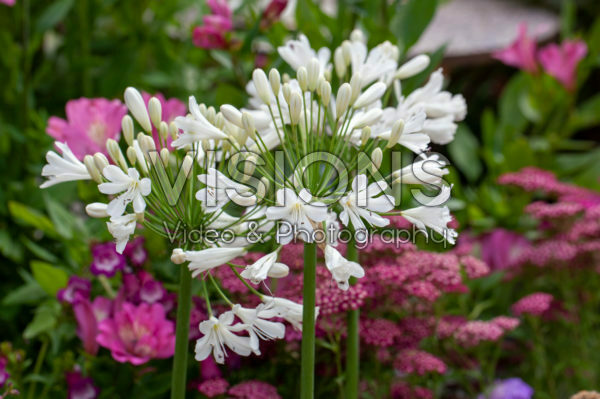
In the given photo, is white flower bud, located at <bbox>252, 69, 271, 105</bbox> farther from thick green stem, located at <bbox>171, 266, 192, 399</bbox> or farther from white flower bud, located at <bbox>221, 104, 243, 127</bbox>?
thick green stem, located at <bbox>171, 266, 192, 399</bbox>

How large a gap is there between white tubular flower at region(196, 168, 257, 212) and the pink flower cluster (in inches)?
38.6

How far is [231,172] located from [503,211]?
79 cm

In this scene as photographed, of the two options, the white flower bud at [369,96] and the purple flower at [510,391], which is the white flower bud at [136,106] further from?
the purple flower at [510,391]

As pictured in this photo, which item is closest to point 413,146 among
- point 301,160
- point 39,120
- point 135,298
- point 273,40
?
point 301,160

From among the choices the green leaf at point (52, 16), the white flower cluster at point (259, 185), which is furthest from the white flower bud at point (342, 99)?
the green leaf at point (52, 16)

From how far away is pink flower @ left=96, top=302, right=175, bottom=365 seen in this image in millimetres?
704

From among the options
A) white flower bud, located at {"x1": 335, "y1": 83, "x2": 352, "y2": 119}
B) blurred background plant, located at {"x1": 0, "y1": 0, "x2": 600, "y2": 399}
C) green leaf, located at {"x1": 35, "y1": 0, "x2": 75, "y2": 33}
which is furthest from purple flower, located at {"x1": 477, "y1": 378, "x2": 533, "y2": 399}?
green leaf, located at {"x1": 35, "y1": 0, "x2": 75, "y2": 33}

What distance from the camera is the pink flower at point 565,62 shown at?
132cm

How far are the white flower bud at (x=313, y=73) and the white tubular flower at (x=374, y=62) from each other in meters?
0.11

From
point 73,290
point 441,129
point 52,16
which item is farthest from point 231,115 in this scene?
point 52,16

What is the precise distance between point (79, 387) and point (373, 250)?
1.15 feet

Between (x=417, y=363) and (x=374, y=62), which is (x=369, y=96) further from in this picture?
(x=417, y=363)

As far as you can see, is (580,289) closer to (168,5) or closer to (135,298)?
(135,298)

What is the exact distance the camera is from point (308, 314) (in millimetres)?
547
